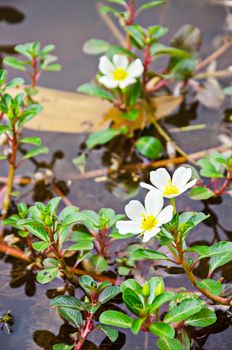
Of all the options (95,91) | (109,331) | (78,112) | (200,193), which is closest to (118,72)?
(95,91)

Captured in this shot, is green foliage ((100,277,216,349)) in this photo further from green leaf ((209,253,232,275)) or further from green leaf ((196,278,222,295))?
green leaf ((209,253,232,275))

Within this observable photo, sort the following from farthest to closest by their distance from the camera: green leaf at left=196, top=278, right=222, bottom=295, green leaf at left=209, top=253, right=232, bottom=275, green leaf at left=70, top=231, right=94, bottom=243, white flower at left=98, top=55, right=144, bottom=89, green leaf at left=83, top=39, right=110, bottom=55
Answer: green leaf at left=83, top=39, right=110, bottom=55, white flower at left=98, top=55, right=144, bottom=89, green leaf at left=70, top=231, right=94, bottom=243, green leaf at left=209, top=253, right=232, bottom=275, green leaf at left=196, top=278, right=222, bottom=295

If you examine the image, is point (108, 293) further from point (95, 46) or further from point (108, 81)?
point (95, 46)

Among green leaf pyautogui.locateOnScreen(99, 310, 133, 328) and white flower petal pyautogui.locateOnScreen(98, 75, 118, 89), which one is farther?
white flower petal pyautogui.locateOnScreen(98, 75, 118, 89)

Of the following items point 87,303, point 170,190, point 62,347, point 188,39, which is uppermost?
point 188,39

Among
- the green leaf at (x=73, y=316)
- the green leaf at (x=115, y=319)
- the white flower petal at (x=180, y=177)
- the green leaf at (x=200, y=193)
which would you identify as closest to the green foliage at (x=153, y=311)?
the green leaf at (x=115, y=319)

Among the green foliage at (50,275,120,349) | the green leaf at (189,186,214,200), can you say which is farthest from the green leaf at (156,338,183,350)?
the green leaf at (189,186,214,200)
